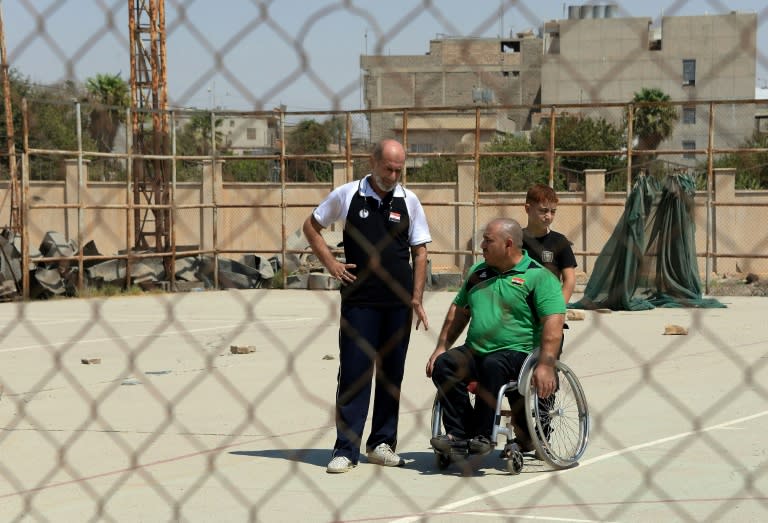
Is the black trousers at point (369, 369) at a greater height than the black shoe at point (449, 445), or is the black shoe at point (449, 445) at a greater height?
the black trousers at point (369, 369)

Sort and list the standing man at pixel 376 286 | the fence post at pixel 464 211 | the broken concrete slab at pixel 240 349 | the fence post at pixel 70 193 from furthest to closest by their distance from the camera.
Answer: the fence post at pixel 70 193
the fence post at pixel 464 211
the broken concrete slab at pixel 240 349
the standing man at pixel 376 286

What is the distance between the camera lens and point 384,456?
6.29 metres

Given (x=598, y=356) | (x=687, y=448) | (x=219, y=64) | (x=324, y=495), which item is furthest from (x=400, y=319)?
(x=598, y=356)

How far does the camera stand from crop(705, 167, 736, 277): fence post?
22.9 m

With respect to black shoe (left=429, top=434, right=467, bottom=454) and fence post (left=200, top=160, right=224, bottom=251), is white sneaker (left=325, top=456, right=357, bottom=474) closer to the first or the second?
black shoe (left=429, top=434, right=467, bottom=454)

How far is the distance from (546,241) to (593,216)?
16.9m

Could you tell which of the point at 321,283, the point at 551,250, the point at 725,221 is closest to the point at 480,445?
the point at 551,250

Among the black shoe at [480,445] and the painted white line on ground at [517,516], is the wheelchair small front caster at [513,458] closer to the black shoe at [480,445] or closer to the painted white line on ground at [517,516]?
the black shoe at [480,445]

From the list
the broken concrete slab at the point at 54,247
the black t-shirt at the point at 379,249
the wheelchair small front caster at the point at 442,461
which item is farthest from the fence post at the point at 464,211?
the black t-shirt at the point at 379,249

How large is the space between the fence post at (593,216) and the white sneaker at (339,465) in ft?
56.6

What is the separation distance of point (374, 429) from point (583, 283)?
18.2m

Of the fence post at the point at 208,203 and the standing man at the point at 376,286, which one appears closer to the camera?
the standing man at the point at 376,286

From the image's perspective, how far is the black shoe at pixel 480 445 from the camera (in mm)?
6113

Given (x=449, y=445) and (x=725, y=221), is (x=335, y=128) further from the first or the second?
(x=725, y=221)
